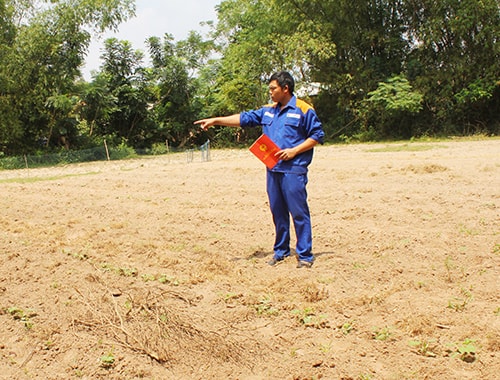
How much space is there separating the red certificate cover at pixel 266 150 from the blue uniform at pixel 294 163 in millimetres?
53

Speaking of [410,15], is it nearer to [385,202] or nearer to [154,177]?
[154,177]

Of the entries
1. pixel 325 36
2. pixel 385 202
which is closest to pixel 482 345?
pixel 385 202

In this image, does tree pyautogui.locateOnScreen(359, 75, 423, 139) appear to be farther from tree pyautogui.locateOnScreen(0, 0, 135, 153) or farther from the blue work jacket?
the blue work jacket

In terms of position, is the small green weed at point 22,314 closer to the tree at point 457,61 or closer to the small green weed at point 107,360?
the small green weed at point 107,360

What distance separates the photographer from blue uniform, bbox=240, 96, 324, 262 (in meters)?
4.22

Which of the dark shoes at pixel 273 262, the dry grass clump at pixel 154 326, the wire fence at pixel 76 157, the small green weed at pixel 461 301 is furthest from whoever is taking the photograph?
the wire fence at pixel 76 157

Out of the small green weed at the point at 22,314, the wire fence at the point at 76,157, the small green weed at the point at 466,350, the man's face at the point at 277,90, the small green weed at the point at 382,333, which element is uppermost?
the man's face at the point at 277,90

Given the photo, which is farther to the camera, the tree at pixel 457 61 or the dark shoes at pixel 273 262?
the tree at pixel 457 61

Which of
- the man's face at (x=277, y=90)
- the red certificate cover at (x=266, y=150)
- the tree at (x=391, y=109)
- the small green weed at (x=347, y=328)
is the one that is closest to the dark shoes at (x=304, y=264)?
the red certificate cover at (x=266, y=150)

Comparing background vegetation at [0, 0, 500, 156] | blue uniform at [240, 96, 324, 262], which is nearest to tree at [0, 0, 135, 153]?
background vegetation at [0, 0, 500, 156]

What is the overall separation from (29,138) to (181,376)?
22.5 metres

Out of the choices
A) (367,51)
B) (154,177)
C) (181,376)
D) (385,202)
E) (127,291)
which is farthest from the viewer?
(367,51)

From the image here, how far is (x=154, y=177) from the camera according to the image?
11922 millimetres

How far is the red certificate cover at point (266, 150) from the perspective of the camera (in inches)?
166
